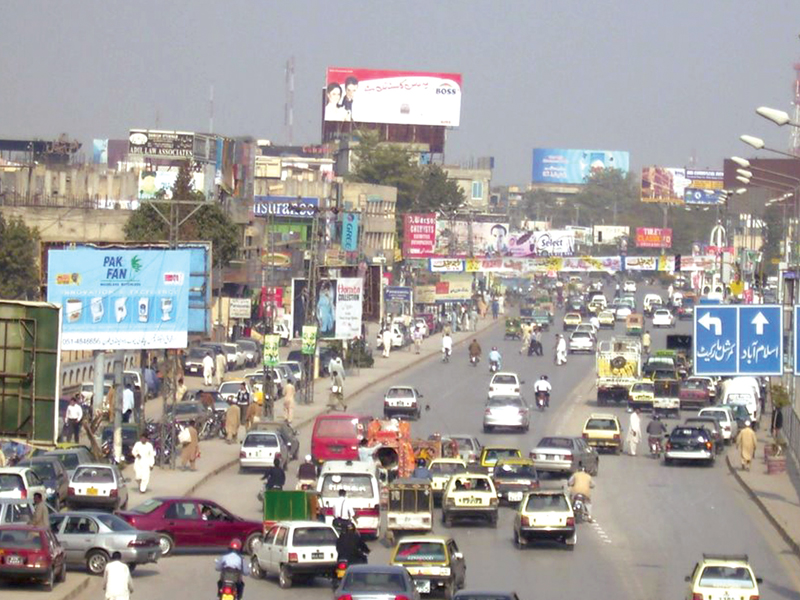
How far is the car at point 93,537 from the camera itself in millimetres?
25234

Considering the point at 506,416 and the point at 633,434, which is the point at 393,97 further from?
the point at 633,434

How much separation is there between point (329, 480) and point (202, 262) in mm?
14284

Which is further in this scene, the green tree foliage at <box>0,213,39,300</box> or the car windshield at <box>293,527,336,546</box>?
the green tree foliage at <box>0,213,39,300</box>

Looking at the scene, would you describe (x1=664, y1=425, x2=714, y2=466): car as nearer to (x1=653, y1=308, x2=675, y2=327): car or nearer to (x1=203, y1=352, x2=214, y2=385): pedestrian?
(x1=203, y1=352, x2=214, y2=385): pedestrian

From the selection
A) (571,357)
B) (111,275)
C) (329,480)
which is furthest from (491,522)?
(571,357)

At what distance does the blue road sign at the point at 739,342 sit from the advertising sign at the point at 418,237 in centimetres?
7320

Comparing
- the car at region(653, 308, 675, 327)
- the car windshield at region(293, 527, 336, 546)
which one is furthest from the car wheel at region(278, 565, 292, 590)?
the car at region(653, 308, 675, 327)

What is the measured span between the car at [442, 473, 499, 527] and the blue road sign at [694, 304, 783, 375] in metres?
5.04

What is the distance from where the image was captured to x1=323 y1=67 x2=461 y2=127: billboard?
472ft

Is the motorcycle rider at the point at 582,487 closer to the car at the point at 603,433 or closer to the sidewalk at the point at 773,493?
the sidewalk at the point at 773,493

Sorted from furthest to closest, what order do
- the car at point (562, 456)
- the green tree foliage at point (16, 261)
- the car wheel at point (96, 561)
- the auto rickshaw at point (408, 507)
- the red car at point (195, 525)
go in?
the green tree foliage at point (16, 261), the car at point (562, 456), the auto rickshaw at point (408, 507), the red car at point (195, 525), the car wheel at point (96, 561)

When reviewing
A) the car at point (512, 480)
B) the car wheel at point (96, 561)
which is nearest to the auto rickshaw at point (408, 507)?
the car at point (512, 480)

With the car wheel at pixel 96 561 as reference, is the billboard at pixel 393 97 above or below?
above

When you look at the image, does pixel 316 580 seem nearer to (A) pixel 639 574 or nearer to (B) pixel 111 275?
(A) pixel 639 574
